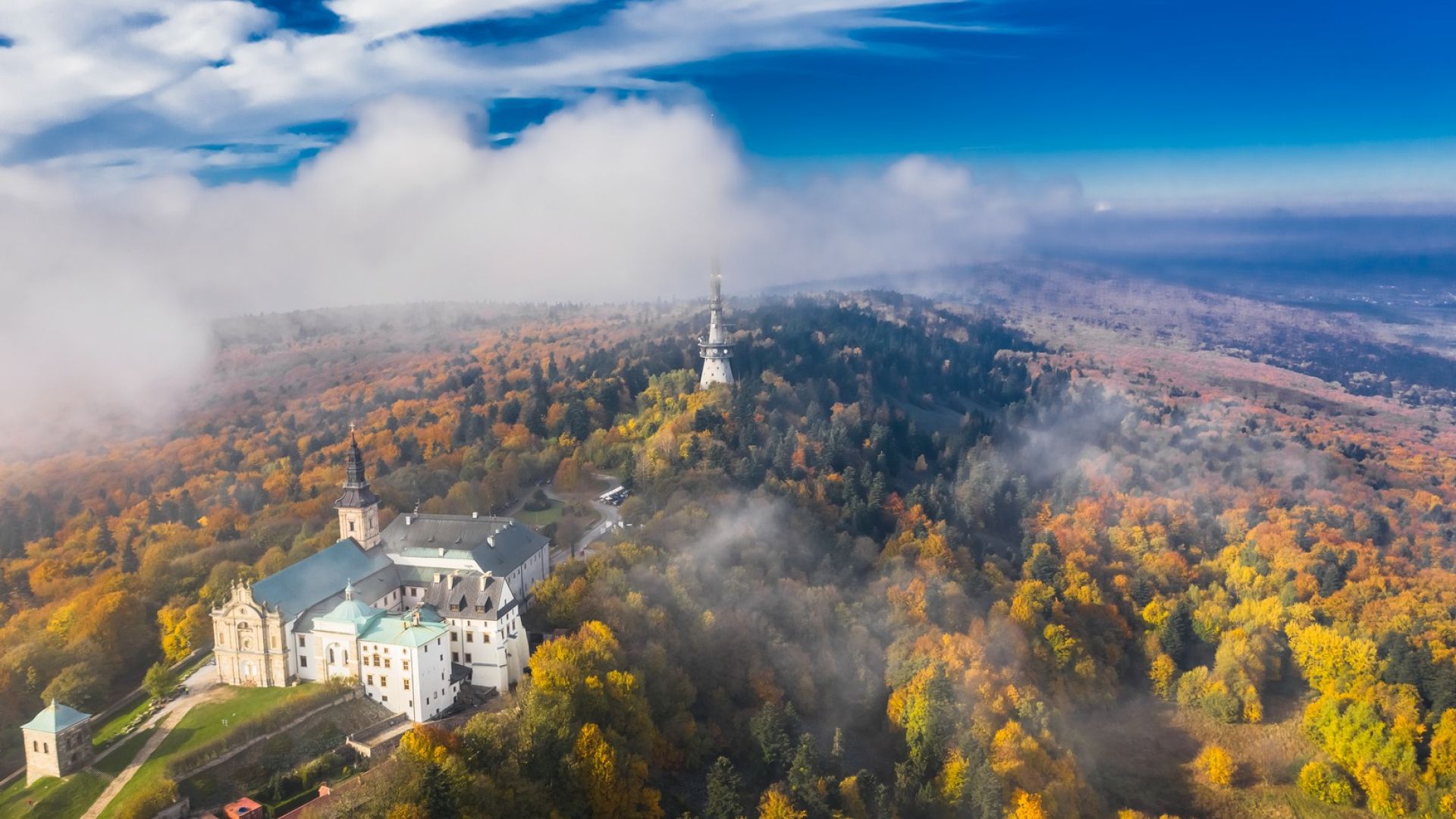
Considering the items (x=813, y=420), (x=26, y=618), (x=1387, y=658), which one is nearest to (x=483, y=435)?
(x=813, y=420)

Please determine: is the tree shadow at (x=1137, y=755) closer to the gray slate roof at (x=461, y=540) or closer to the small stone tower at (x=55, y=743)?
the gray slate roof at (x=461, y=540)

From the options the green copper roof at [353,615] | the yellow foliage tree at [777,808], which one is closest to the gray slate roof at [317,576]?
the green copper roof at [353,615]

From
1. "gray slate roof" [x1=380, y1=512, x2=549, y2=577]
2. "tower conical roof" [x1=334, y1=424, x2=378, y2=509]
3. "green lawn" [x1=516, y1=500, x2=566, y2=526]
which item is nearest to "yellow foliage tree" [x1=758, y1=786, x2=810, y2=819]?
"gray slate roof" [x1=380, y1=512, x2=549, y2=577]

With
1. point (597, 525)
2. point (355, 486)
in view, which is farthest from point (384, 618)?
point (597, 525)

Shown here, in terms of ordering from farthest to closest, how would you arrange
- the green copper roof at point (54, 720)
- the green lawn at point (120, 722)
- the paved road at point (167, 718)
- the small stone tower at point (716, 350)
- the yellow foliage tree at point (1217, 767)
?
the small stone tower at point (716, 350) < the yellow foliage tree at point (1217, 767) < the green lawn at point (120, 722) < the green copper roof at point (54, 720) < the paved road at point (167, 718)

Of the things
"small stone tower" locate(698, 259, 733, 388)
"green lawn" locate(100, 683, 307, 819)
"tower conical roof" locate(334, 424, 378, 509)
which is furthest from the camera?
"small stone tower" locate(698, 259, 733, 388)

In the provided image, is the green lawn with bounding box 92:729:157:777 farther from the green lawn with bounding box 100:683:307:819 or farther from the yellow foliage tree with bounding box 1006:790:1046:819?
the yellow foliage tree with bounding box 1006:790:1046:819
